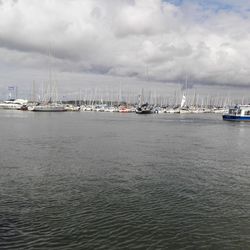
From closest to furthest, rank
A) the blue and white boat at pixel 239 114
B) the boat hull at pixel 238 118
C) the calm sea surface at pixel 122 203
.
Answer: the calm sea surface at pixel 122 203 < the boat hull at pixel 238 118 < the blue and white boat at pixel 239 114

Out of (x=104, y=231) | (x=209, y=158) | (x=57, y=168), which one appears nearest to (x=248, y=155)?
(x=209, y=158)

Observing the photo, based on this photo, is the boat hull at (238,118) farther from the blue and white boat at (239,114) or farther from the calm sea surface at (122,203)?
the calm sea surface at (122,203)

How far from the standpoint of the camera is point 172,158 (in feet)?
161

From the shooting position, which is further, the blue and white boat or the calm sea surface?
the blue and white boat

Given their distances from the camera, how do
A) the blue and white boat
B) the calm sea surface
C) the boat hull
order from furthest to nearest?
the blue and white boat, the boat hull, the calm sea surface

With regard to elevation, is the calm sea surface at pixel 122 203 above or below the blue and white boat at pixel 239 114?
below

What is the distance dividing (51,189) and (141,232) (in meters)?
11.3

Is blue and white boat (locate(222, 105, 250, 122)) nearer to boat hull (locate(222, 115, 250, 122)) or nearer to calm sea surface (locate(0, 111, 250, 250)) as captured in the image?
boat hull (locate(222, 115, 250, 122))

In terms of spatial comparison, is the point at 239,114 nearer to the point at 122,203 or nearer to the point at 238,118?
the point at 238,118

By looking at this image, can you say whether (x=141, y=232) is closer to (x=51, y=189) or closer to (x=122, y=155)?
(x=51, y=189)

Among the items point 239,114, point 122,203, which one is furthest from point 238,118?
point 122,203

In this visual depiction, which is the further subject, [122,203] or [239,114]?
[239,114]

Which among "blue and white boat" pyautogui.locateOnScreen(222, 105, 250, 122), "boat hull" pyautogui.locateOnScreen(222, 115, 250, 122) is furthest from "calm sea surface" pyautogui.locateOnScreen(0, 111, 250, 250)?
"blue and white boat" pyautogui.locateOnScreen(222, 105, 250, 122)

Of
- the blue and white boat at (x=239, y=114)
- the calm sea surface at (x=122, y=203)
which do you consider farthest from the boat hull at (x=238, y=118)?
the calm sea surface at (x=122, y=203)
